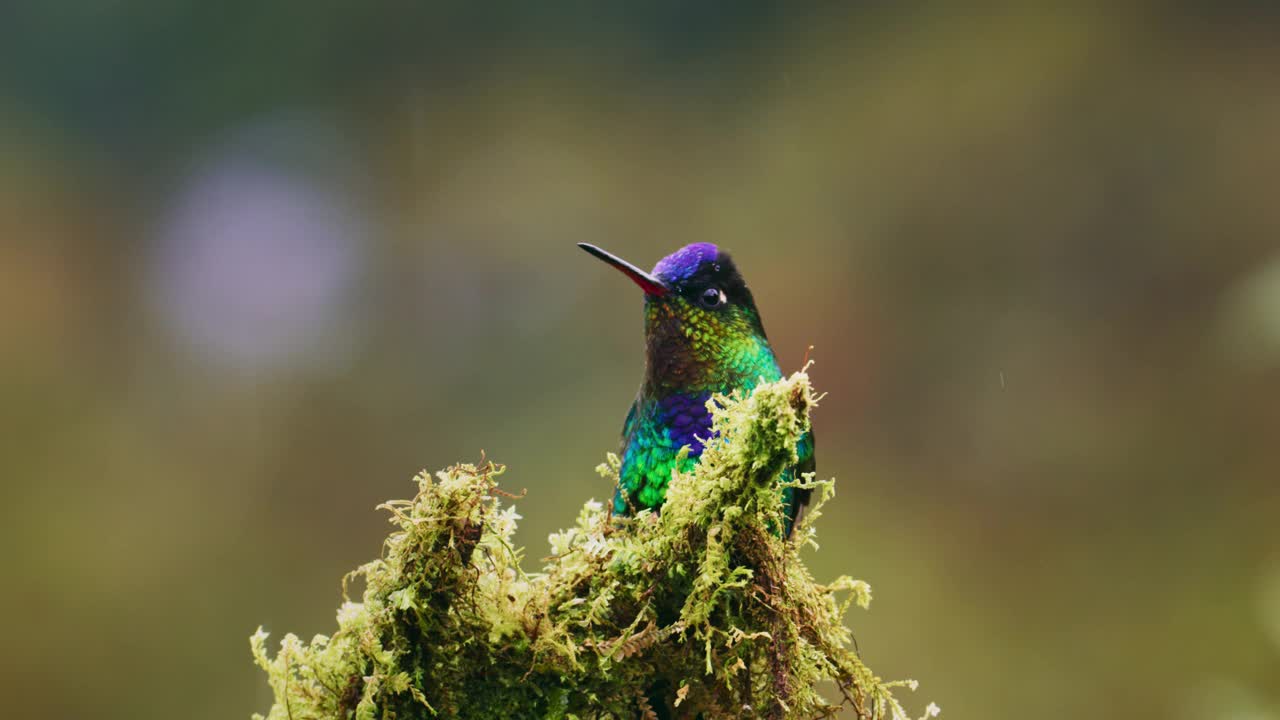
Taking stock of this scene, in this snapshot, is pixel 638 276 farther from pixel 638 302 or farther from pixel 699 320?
pixel 638 302

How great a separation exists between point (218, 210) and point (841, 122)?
3674 mm

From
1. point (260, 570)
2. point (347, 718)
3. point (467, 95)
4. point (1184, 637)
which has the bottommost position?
point (347, 718)

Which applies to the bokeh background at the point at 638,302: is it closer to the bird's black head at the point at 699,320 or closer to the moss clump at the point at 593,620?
the bird's black head at the point at 699,320

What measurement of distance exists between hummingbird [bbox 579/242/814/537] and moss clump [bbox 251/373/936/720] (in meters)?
0.52

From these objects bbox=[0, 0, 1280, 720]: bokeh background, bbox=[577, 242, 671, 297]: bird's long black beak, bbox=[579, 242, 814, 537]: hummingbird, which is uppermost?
bbox=[0, 0, 1280, 720]: bokeh background

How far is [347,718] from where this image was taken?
1.19 meters

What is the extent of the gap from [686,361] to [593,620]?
738 millimetres

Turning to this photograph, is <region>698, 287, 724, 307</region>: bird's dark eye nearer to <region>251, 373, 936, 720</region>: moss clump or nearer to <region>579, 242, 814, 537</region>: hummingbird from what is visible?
<region>579, 242, 814, 537</region>: hummingbird

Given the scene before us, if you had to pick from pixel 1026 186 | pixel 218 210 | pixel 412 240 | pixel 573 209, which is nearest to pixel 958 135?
pixel 1026 186

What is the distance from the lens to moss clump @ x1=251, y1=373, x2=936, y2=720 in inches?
46.1

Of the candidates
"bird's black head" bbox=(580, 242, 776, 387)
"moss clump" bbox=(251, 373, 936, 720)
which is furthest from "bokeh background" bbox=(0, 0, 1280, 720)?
"moss clump" bbox=(251, 373, 936, 720)

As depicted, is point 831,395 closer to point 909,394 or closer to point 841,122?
point 909,394

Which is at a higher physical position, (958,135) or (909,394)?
(958,135)

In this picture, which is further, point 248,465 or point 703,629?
point 248,465
